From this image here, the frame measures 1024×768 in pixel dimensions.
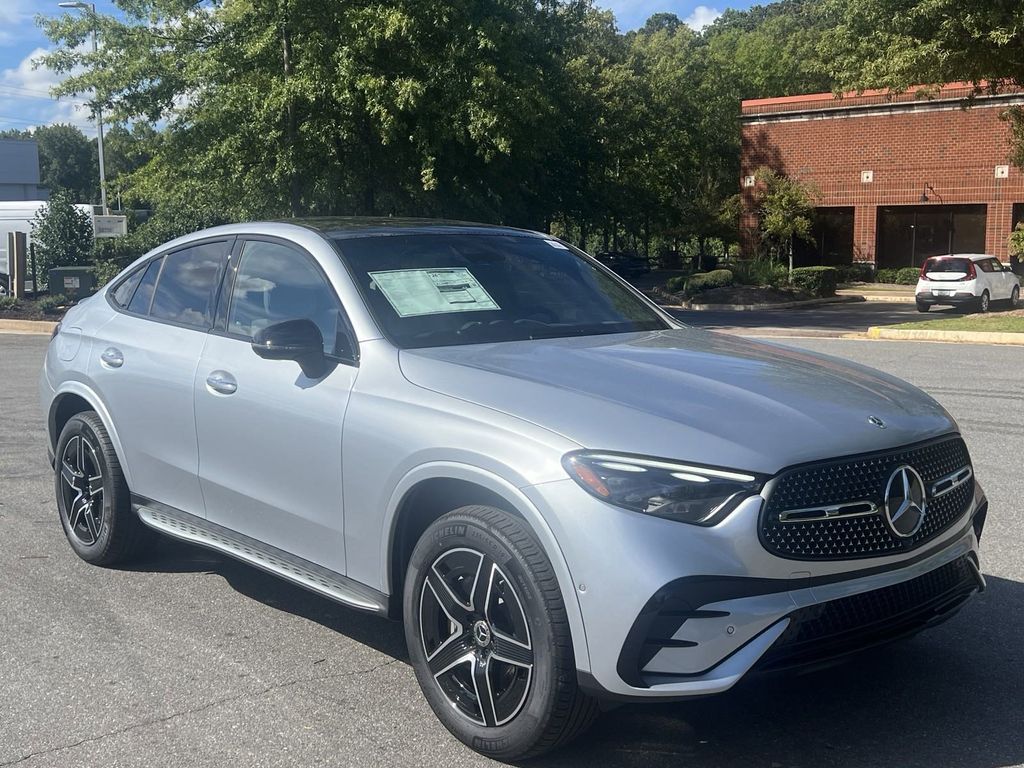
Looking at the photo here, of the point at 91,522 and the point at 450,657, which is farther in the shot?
the point at 91,522

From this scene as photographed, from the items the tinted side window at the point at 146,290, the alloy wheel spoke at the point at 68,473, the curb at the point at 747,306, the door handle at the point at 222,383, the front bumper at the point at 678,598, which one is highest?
the tinted side window at the point at 146,290

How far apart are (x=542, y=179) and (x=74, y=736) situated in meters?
43.0

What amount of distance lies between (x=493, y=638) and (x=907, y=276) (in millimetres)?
40959

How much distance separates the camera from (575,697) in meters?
3.29

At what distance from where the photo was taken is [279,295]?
15.7 ft

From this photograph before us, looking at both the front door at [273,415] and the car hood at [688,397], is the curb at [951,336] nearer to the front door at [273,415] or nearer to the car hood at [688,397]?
the car hood at [688,397]

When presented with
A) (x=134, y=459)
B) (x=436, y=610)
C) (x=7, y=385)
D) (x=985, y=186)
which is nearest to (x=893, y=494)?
(x=436, y=610)

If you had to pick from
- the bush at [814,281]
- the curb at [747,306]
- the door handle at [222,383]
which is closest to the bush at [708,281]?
the curb at [747,306]

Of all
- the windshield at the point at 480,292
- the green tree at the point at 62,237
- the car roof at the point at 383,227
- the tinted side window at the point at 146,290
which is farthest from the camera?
the green tree at the point at 62,237

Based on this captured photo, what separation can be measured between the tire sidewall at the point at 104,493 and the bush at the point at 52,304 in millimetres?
22321

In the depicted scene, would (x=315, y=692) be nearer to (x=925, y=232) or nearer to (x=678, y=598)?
(x=678, y=598)

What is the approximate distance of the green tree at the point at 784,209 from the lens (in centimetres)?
4206

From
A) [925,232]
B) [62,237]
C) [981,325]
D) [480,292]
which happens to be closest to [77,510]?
Result: [480,292]

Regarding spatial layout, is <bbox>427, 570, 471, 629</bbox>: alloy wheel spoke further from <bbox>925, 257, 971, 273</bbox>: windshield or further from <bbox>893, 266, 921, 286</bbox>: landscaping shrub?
<bbox>893, 266, 921, 286</bbox>: landscaping shrub
